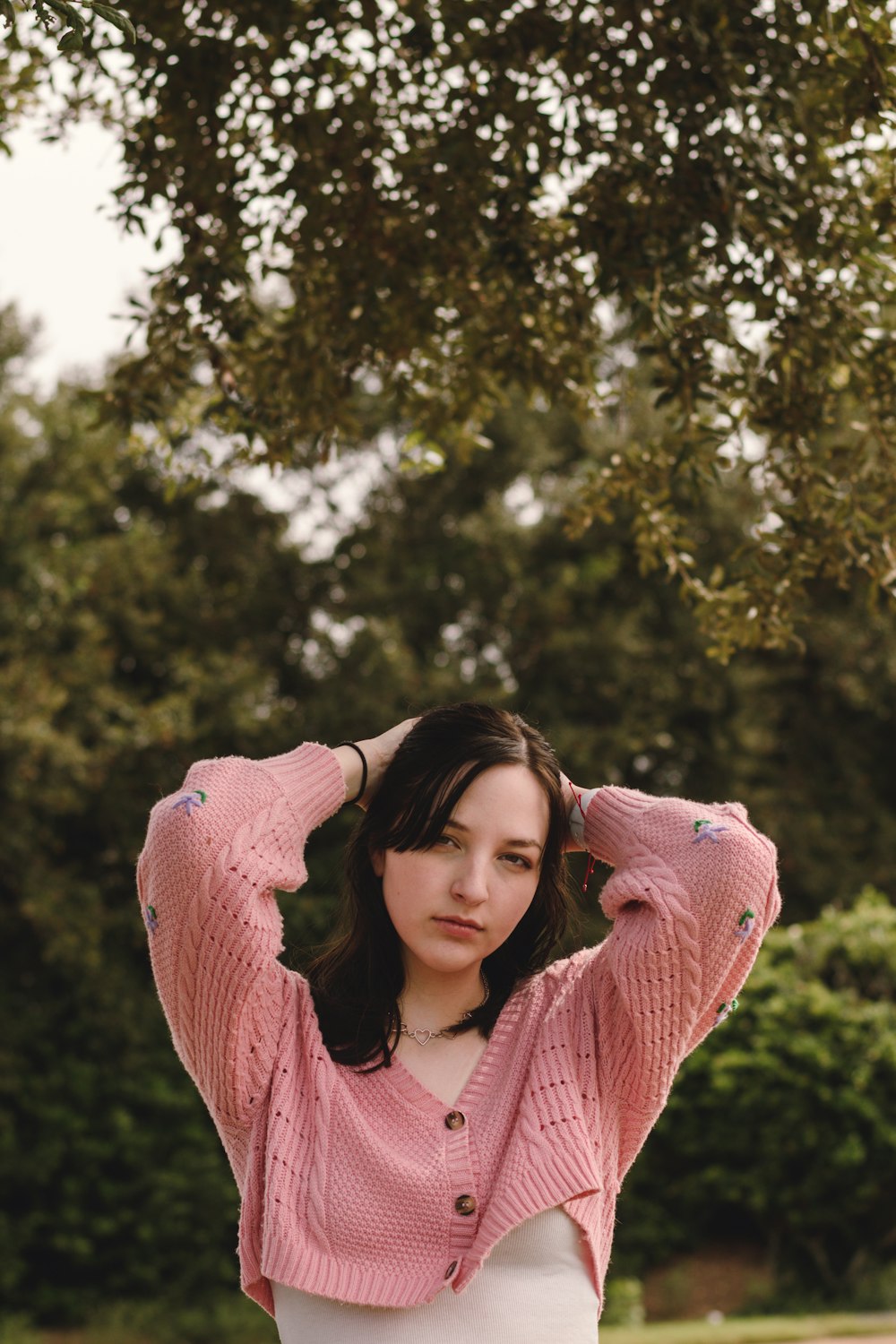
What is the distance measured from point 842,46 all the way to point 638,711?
937 centimetres

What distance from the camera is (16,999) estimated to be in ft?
33.6

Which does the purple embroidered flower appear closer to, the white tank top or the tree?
the white tank top

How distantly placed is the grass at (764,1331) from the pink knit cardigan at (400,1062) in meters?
5.36

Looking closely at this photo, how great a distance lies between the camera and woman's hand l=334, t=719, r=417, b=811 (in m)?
2.41

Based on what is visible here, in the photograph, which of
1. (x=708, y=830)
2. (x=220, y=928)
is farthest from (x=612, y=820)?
(x=220, y=928)

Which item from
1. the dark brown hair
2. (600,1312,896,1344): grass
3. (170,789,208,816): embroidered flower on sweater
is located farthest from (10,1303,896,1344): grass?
(170,789,208,816): embroidered flower on sweater

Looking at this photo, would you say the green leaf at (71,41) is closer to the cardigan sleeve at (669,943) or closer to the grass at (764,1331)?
the cardigan sleeve at (669,943)

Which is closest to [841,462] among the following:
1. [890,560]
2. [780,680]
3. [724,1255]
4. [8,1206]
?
[890,560]

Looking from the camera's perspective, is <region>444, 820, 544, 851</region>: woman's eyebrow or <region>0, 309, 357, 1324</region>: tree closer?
<region>444, 820, 544, 851</region>: woman's eyebrow

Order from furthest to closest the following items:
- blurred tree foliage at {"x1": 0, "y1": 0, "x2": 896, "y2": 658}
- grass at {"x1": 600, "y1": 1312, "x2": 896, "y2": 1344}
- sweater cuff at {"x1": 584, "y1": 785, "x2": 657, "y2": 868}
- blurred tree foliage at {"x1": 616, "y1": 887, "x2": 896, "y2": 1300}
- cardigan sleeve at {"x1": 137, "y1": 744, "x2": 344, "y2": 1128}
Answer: blurred tree foliage at {"x1": 616, "y1": 887, "x2": 896, "y2": 1300}
grass at {"x1": 600, "y1": 1312, "x2": 896, "y2": 1344}
blurred tree foliage at {"x1": 0, "y1": 0, "x2": 896, "y2": 658}
sweater cuff at {"x1": 584, "y1": 785, "x2": 657, "y2": 868}
cardigan sleeve at {"x1": 137, "y1": 744, "x2": 344, "y2": 1128}

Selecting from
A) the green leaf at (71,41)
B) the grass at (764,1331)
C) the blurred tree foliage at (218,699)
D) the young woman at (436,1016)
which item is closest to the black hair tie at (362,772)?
the young woman at (436,1016)

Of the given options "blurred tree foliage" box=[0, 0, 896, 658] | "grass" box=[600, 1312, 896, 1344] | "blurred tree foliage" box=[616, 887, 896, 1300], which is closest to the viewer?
"blurred tree foliage" box=[0, 0, 896, 658]

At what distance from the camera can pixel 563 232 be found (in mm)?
3953

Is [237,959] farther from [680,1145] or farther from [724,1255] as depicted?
[724,1255]
